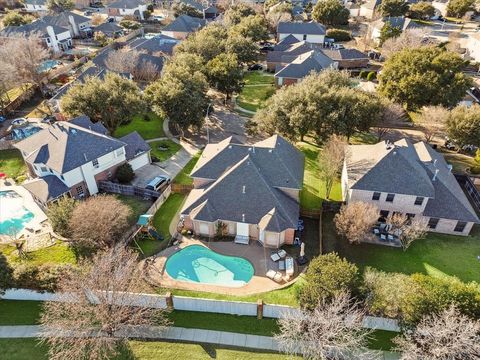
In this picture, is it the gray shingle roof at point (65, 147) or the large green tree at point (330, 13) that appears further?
the large green tree at point (330, 13)

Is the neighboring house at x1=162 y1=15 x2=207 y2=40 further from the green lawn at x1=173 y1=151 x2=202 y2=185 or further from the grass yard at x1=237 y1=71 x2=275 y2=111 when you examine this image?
the green lawn at x1=173 y1=151 x2=202 y2=185

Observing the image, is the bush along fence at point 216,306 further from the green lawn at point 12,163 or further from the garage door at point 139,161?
the green lawn at point 12,163

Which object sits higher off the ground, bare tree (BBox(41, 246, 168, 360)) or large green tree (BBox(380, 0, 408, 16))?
large green tree (BBox(380, 0, 408, 16))

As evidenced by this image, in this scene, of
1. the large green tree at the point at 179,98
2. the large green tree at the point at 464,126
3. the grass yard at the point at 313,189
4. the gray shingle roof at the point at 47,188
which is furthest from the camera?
the large green tree at the point at 179,98

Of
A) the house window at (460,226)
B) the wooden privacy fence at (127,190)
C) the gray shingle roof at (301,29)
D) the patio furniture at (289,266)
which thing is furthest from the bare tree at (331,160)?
the gray shingle roof at (301,29)

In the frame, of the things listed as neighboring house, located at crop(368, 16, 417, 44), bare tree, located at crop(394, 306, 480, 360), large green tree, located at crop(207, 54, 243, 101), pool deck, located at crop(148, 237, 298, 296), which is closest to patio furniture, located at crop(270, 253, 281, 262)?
pool deck, located at crop(148, 237, 298, 296)

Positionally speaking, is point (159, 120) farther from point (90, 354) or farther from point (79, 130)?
point (90, 354)

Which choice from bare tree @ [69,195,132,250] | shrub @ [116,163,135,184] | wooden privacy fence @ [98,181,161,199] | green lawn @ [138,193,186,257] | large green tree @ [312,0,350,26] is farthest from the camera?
large green tree @ [312,0,350,26]

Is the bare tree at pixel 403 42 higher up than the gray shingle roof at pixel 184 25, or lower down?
higher up
